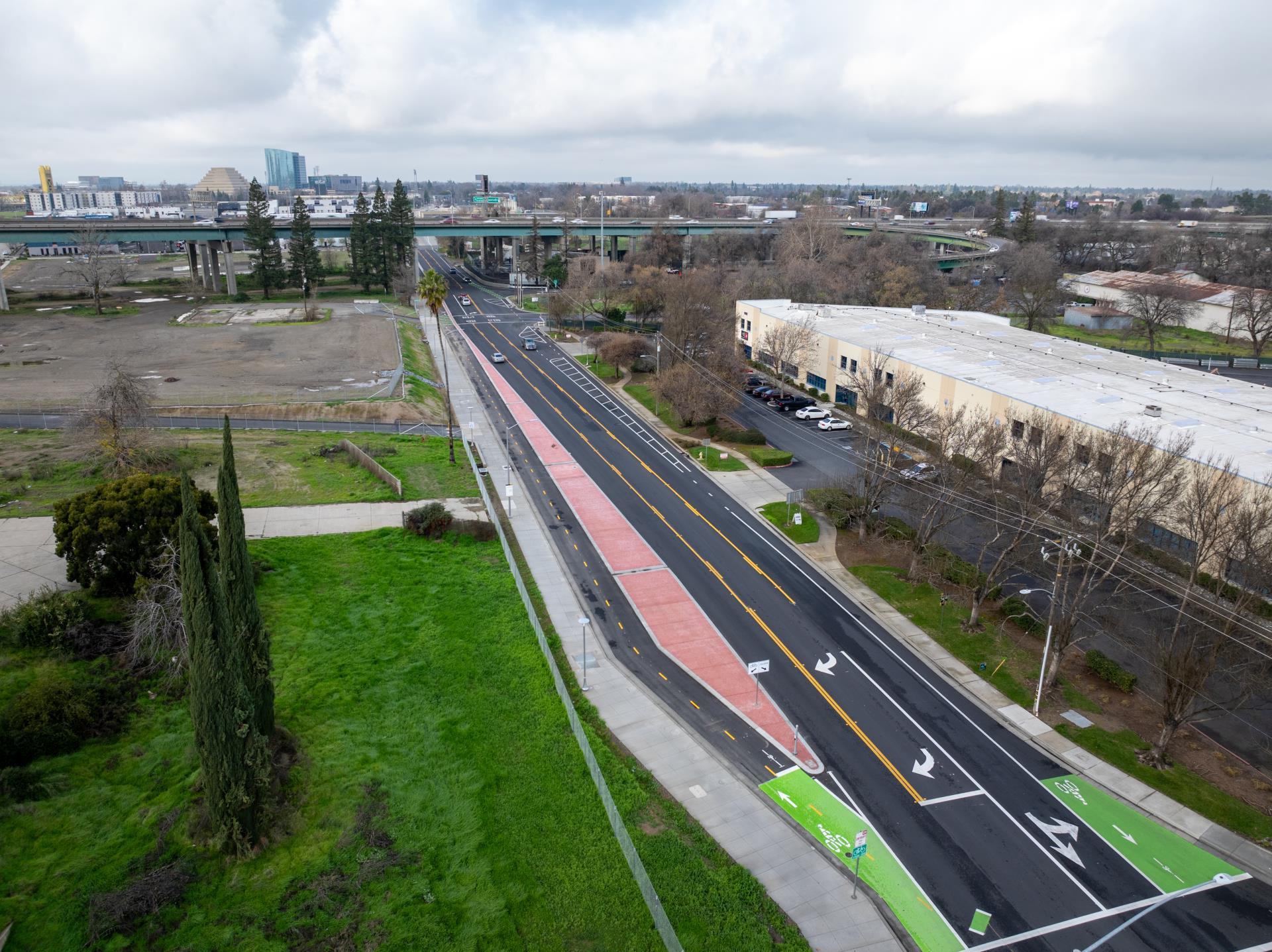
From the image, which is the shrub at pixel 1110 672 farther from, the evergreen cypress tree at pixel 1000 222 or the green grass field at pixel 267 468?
the evergreen cypress tree at pixel 1000 222

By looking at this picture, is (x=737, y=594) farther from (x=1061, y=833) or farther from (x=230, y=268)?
(x=230, y=268)

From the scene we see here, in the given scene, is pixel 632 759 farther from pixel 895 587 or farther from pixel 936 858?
pixel 895 587

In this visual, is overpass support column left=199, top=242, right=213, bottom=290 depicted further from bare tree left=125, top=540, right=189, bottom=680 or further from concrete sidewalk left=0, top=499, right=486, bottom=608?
bare tree left=125, top=540, right=189, bottom=680

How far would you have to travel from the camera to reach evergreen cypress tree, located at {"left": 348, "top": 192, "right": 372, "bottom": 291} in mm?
112875

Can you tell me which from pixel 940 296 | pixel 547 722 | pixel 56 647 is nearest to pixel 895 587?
pixel 547 722

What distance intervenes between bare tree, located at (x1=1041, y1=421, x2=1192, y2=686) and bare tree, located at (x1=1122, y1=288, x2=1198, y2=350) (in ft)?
212

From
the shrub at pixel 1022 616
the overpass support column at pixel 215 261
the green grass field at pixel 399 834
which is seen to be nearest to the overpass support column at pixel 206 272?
the overpass support column at pixel 215 261

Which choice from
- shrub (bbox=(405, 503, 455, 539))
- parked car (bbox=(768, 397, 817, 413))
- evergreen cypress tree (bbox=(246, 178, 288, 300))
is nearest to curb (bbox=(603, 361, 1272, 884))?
shrub (bbox=(405, 503, 455, 539))

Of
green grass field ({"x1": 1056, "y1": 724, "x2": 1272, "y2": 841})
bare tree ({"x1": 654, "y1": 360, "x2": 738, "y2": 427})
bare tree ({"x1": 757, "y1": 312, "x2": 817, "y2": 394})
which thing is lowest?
green grass field ({"x1": 1056, "y1": 724, "x2": 1272, "y2": 841})

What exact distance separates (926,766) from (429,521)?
26.0 m

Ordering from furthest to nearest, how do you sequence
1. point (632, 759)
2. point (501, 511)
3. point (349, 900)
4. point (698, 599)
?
point (501, 511), point (698, 599), point (632, 759), point (349, 900)

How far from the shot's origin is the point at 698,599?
36.4 metres

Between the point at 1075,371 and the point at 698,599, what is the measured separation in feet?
110

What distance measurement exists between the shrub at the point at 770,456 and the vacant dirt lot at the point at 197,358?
31065mm
